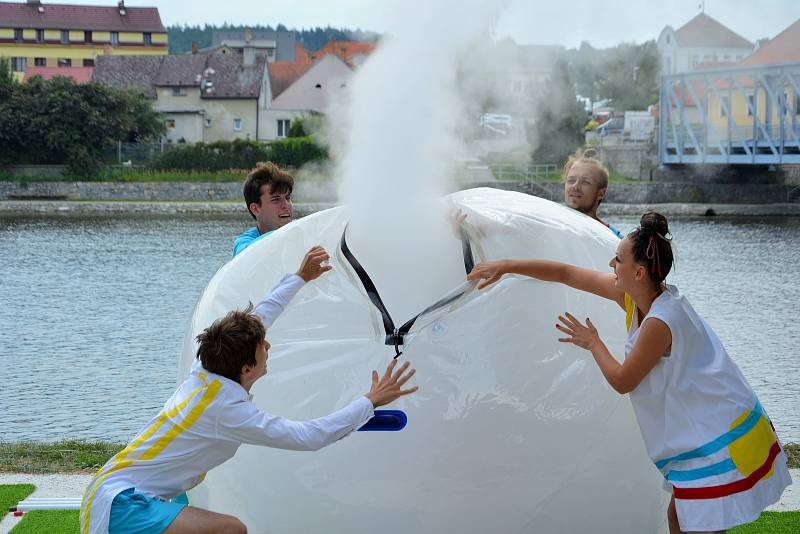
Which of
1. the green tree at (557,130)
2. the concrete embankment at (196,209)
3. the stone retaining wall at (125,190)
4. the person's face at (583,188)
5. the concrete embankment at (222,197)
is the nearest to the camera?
the person's face at (583,188)

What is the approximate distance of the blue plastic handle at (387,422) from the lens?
365 centimetres

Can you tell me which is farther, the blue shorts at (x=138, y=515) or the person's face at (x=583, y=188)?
the person's face at (x=583, y=188)

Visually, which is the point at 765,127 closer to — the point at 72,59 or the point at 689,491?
the point at 689,491

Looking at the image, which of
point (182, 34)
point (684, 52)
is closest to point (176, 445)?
point (684, 52)

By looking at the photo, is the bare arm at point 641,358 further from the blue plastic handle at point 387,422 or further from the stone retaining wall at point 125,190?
the stone retaining wall at point 125,190

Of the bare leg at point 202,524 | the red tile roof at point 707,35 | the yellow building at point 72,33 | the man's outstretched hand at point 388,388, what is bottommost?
the bare leg at point 202,524

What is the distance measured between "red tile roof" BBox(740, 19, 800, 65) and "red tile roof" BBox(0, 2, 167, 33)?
54432 millimetres

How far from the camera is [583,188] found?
196 inches

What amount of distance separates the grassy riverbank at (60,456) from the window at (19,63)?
274 ft

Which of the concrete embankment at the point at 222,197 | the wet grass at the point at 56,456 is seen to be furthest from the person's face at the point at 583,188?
the concrete embankment at the point at 222,197

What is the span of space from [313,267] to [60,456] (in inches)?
111

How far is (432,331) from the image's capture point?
148 inches

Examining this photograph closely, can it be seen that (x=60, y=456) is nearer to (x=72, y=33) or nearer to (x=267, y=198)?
(x=267, y=198)

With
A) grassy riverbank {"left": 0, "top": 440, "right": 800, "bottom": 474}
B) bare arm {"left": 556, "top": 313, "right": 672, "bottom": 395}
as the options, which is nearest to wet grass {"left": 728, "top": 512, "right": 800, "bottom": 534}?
grassy riverbank {"left": 0, "top": 440, "right": 800, "bottom": 474}
